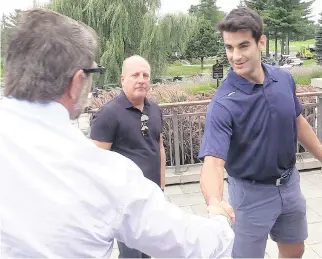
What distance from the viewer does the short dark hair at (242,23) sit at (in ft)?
6.90

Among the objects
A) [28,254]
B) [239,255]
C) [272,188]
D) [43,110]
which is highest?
[43,110]

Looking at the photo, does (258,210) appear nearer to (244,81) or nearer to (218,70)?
(244,81)

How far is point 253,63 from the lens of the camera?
2195mm

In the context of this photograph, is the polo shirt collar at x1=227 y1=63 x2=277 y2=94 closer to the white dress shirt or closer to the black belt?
the black belt

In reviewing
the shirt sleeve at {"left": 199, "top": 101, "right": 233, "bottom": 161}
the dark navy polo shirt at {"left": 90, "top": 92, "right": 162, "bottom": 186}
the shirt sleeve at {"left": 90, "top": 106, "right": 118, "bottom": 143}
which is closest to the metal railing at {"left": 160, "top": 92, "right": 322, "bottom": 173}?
the dark navy polo shirt at {"left": 90, "top": 92, "right": 162, "bottom": 186}

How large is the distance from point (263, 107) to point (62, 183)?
56.6 inches

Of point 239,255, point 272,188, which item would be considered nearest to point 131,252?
point 239,255

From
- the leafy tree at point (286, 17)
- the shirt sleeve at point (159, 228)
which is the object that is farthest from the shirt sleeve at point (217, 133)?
the leafy tree at point (286, 17)

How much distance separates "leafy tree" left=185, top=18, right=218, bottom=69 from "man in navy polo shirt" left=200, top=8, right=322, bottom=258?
124ft

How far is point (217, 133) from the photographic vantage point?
199 centimetres

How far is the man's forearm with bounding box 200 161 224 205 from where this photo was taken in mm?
1718

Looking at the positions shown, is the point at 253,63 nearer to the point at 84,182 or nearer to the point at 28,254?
the point at 84,182

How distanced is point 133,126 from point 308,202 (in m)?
2.64

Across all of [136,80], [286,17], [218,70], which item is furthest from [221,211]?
[286,17]
